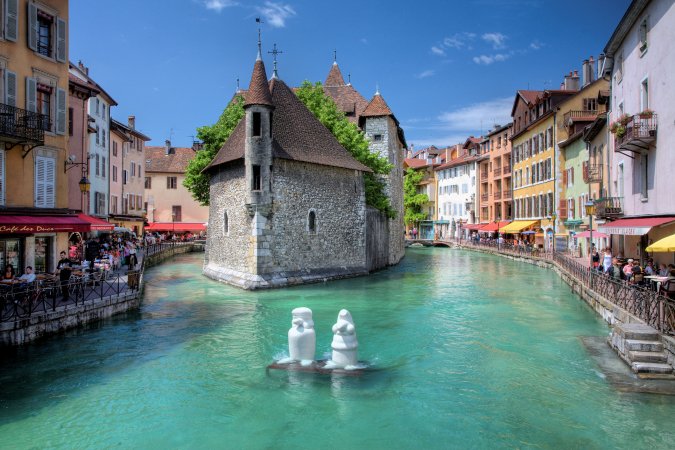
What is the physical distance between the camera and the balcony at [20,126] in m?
14.9

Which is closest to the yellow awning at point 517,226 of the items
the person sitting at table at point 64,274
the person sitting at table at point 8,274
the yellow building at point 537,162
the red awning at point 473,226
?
the yellow building at point 537,162

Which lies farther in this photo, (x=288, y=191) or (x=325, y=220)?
(x=325, y=220)

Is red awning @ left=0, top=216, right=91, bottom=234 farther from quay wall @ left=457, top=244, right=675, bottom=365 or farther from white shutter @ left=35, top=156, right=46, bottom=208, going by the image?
quay wall @ left=457, top=244, right=675, bottom=365

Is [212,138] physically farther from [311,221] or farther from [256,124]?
[311,221]

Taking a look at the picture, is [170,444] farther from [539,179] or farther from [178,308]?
[539,179]

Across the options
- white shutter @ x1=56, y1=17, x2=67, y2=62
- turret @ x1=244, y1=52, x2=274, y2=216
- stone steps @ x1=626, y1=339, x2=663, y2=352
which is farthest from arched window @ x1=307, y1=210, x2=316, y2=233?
stone steps @ x1=626, y1=339, x2=663, y2=352

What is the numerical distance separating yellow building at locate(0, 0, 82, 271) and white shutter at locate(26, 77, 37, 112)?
29 millimetres

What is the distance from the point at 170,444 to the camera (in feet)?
25.1

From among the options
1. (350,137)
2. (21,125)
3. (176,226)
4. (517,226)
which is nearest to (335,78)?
(350,137)

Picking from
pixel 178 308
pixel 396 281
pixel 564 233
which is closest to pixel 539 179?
pixel 564 233

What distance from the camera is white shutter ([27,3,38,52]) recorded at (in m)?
15.9

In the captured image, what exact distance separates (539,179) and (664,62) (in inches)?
1036

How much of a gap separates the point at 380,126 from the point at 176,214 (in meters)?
33.1

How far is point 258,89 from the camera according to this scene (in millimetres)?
22781
